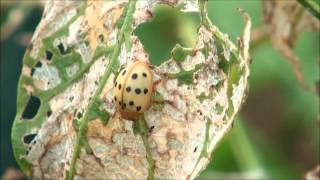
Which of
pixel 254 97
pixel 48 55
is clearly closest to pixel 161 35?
pixel 254 97

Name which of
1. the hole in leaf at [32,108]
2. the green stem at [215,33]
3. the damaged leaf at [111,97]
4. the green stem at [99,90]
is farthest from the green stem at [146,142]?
the hole in leaf at [32,108]

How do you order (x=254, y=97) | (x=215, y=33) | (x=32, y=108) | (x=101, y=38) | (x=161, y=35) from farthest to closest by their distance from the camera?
(x=254, y=97)
(x=161, y=35)
(x=32, y=108)
(x=101, y=38)
(x=215, y=33)

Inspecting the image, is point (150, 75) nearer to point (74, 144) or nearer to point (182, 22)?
point (74, 144)

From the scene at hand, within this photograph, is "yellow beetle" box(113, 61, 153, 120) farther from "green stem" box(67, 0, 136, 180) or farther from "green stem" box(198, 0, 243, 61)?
"green stem" box(198, 0, 243, 61)

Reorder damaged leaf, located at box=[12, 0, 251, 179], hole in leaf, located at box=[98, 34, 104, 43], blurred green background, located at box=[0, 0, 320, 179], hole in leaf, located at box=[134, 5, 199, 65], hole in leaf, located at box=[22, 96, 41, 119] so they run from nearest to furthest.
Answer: damaged leaf, located at box=[12, 0, 251, 179] < hole in leaf, located at box=[98, 34, 104, 43] < hole in leaf, located at box=[22, 96, 41, 119] < blurred green background, located at box=[0, 0, 320, 179] < hole in leaf, located at box=[134, 5, 199, 65]

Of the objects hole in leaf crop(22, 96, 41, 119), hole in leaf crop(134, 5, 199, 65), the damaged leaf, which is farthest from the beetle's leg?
hole in leaf crop(134, 5, 199, 65)

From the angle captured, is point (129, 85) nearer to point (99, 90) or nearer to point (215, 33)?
point (99, 90)
